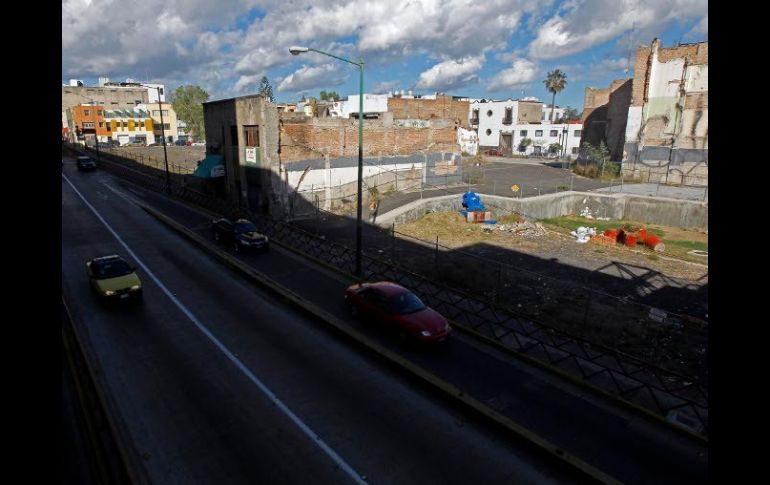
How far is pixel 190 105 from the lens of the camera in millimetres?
139500

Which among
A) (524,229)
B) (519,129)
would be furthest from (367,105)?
(519,129)

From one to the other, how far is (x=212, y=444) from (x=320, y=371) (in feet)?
13.1

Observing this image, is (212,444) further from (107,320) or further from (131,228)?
(131,228)

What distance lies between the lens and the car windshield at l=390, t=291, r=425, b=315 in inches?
635

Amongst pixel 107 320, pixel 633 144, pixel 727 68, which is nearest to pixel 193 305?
pixel 107 320

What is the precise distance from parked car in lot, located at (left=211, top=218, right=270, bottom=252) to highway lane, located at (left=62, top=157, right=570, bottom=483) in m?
6.46

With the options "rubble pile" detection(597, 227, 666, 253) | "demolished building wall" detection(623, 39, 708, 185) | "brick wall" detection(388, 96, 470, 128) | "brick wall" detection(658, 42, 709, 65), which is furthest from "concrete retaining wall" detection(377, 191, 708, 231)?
"brick wall" detection(388, 96, 470, 128)

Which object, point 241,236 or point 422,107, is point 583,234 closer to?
point 241,236

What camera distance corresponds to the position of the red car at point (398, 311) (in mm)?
15273

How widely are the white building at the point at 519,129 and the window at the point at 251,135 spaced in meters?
70.6

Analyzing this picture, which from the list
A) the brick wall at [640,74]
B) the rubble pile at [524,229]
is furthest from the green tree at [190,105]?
the rubble pile at [524,229]

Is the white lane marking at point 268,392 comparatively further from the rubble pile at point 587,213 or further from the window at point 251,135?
the rubble pile at point 587,213

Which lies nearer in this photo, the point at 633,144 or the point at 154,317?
the point at 154,317

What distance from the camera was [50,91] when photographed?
2.26m
